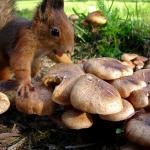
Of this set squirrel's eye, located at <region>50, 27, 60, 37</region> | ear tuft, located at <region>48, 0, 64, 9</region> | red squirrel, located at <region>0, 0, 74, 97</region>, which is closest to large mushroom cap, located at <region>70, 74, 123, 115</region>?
red squirrel, located at <region>0, 0, 74, 97</region>

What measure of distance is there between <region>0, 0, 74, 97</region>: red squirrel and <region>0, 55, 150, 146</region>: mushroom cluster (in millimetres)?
206

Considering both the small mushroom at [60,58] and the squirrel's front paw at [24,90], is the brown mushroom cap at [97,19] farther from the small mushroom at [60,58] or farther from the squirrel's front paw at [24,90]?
the squirrel's front paw at [24,90]

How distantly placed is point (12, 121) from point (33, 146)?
0.81 feet

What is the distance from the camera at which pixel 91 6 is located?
587 cm

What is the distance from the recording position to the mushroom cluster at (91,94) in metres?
2.21

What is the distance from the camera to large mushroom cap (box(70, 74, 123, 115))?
2195mm

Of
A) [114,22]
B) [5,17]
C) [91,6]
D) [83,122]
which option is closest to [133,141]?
[83,122]

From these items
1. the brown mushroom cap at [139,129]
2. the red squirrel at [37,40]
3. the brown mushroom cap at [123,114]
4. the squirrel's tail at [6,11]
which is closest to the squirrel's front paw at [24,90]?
the red squirrel at [37,40]

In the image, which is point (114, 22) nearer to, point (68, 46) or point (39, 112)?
point (68, 46)

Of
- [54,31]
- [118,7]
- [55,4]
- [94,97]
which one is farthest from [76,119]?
[118,7]

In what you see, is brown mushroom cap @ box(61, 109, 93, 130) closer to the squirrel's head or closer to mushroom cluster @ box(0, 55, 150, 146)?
mushroom cluster @ box(0, 55, 150, 146)

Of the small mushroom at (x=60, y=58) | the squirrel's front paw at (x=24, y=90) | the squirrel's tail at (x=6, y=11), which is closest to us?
the squirrel's front paw at (x=24, y=90)

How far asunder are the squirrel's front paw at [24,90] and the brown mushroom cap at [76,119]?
24cm

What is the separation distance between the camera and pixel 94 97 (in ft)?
7.29
